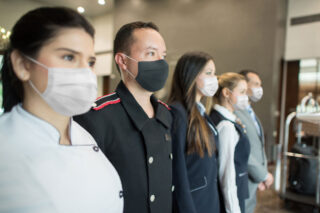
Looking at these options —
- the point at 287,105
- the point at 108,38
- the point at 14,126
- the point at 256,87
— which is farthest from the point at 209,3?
the point at 14,126

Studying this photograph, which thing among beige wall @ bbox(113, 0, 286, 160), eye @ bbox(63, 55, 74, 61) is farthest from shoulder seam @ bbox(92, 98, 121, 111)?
beige wall @ bbox(113, 0, 286, 160)

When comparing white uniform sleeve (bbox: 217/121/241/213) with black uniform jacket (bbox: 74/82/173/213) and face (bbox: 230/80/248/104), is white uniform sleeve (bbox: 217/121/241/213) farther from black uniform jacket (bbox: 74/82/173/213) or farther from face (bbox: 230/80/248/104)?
black uniform jacket (bbox: 74/82/173/213)

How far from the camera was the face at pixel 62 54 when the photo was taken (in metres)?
0.76

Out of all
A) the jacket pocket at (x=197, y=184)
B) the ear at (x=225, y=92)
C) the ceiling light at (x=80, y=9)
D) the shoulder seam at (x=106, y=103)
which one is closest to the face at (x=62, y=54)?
the shoulder seam at (x=106, y=103)

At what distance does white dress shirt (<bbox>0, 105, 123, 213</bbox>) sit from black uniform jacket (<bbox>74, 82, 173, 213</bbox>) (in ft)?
0.66

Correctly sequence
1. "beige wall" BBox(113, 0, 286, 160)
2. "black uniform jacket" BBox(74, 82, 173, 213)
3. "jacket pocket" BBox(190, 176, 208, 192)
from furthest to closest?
1. "beige wall" BBox(113, 0, 286, 160)
2. "jacket pocket" BBox(190, 176, 208, 192)
3. "black uniform jacket" BBox(74, 82, 173, 213)

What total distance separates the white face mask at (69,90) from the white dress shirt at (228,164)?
114cm

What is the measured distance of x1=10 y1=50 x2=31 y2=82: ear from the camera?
0.76m

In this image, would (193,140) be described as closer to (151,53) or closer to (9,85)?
(151,53)

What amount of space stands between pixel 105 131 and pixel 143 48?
1.44ft

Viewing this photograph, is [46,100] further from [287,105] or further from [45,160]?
[287,105]

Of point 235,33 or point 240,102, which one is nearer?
point 240,102

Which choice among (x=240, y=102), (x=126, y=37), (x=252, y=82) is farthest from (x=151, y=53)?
(x=252, y=82)

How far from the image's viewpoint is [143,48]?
1225 millimetres
